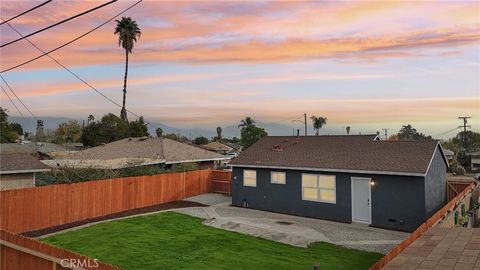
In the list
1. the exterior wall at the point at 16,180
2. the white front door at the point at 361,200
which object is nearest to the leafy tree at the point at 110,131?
the exterior wall at the point at 16,180

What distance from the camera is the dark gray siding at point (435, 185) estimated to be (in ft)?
59.0

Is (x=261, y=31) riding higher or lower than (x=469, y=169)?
higher

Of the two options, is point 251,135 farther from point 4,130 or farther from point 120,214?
point 120,214

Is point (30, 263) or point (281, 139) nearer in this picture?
point (30, 263)

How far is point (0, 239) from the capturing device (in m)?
10.1

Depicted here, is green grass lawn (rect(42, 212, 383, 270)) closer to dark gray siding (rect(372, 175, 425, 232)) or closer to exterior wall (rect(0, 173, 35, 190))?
dark gray siding (rect(372, 175, 425, 232))

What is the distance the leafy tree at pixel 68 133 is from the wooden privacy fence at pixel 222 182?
194 feet

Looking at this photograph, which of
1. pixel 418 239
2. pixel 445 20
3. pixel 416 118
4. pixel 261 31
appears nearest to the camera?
pixel 418 239

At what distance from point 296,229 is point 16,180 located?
16.2 meters

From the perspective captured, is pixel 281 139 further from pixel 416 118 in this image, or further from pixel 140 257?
pixel 416 118

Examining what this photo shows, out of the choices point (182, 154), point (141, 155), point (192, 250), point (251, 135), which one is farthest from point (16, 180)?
point (251, 135)

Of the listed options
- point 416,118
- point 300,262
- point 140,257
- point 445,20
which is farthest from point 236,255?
point 416,118

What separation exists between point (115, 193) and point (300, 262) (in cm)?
1298
